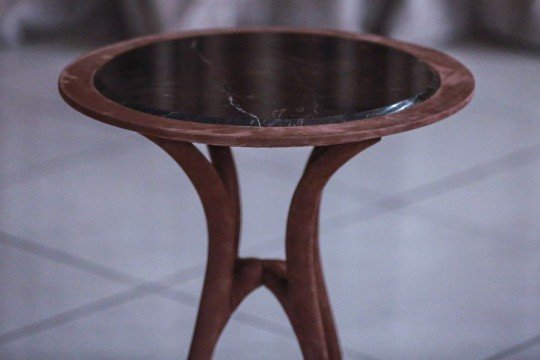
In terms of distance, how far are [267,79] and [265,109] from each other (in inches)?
8.1

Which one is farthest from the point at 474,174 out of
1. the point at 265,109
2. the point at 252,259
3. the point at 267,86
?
the point at 265,109

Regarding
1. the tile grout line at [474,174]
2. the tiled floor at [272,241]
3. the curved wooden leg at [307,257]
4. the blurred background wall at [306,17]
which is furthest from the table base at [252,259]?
the blurred background wall at [306,17]

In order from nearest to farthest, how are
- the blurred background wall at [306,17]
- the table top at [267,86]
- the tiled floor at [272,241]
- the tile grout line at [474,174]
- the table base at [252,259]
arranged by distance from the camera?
the table top at [267,86] < the table base at [252,259] < the tiled floor at [272,241] < the tile grout line at [474,174] < the blurred background wall at [306,17]

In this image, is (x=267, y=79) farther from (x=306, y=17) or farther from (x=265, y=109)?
(x=306, y=17)

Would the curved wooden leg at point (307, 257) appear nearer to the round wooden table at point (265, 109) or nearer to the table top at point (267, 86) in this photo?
the round wooden table at point (265, 109)

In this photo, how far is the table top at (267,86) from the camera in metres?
1.43

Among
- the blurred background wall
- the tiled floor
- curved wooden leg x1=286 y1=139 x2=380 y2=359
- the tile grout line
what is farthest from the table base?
the blurred background wall

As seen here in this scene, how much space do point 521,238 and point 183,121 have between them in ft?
5.01

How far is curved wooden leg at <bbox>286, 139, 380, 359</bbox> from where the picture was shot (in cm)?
159

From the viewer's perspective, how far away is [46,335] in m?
2.20

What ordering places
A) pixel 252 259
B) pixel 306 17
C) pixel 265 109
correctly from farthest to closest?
1. pixel 306 17
2. pixel 252 259
3. pixel 265 109

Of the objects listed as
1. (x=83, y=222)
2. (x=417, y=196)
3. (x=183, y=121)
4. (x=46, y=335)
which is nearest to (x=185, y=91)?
(x=183, y=121)

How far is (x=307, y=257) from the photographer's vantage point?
1663 mm

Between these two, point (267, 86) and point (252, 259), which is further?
point (252, 259)
